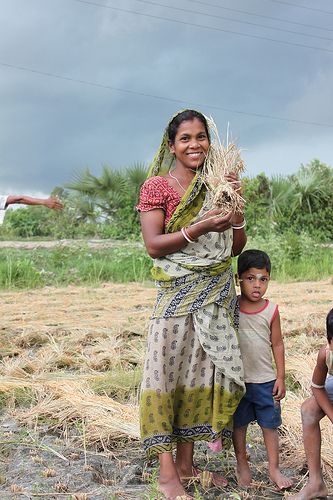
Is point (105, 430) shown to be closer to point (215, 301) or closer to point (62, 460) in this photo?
point (62, 460)

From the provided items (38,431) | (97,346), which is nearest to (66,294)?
(97,346)

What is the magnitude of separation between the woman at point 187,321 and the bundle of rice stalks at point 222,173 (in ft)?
0.10

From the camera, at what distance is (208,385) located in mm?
2760

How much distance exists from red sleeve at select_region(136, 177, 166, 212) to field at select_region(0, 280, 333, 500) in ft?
3.46

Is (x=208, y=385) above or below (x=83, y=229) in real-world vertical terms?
below

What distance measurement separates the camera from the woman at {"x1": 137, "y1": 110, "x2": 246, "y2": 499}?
2.72 m

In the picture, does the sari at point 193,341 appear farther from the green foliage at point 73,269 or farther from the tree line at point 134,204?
the tree line at point 134,204

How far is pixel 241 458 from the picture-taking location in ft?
9.44

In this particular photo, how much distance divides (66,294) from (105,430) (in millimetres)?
5723

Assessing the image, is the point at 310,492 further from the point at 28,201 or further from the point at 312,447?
the point at 28,201

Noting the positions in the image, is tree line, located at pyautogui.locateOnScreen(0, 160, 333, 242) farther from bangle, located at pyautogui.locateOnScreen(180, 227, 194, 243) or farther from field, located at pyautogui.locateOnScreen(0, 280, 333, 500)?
bangle, located at pyautogui.locateOnScreen(180, 227, 194, 243)

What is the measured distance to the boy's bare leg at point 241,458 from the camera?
2.87 metres

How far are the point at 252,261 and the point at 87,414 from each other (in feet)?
4.54

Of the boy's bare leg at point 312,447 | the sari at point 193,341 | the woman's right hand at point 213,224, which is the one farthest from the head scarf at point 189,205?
the boy's bare leg at point 312,447
